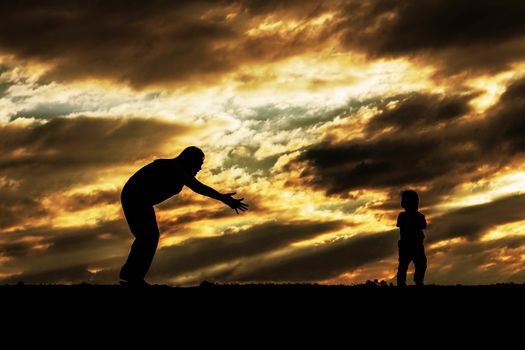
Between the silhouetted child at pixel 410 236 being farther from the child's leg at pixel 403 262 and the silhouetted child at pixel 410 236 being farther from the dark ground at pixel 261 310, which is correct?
the dark ground at pixel 261 310

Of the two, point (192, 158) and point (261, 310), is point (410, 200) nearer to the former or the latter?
point (192, 158)

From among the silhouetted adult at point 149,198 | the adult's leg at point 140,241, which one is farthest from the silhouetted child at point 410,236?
the adult's leg at point 140,241

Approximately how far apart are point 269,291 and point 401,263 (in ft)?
20.1

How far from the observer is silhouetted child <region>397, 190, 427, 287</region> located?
18797mm

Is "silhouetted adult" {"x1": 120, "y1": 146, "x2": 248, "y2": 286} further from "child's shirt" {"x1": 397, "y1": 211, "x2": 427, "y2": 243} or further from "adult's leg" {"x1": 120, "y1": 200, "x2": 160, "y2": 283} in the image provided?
"child's shirt" {"x1": 397, "y1": 211, "x2": 427, "y2": 243}

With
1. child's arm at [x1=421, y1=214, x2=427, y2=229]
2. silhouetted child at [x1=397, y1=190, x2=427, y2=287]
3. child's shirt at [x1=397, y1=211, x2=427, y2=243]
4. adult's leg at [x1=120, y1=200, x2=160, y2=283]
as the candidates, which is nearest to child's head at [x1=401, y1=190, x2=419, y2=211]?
silhouetted child at [x1=397, y1=190, x2=427, y2=287]

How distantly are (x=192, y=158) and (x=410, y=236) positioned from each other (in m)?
6.44

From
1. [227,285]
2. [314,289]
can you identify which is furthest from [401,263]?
[227,285]

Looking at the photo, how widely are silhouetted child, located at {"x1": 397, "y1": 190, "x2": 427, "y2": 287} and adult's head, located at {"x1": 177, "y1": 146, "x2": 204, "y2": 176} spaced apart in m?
6.00

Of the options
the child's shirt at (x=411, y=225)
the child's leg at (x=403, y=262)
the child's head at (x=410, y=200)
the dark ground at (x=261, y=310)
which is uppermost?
the child's head at (x=410, y=200)

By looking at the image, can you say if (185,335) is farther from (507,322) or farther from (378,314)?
(507,322)

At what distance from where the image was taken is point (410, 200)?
18766mm

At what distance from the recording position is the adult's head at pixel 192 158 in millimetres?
14664

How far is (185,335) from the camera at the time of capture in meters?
10.9
